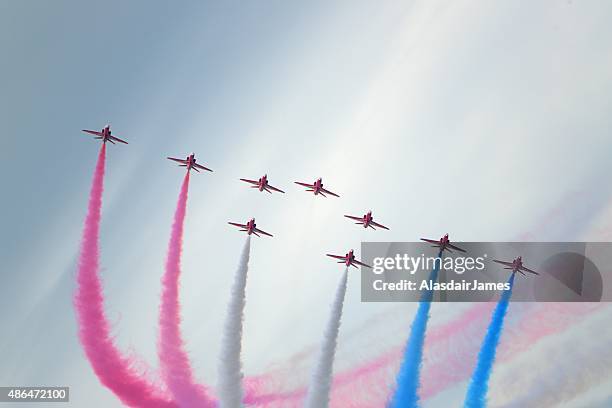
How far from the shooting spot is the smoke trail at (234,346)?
111 meters

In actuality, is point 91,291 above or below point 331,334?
above

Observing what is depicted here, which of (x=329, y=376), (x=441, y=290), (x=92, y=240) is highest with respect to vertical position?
(x=92, y=240)

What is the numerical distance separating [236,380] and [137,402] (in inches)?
580

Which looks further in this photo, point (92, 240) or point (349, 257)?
point (92, 240)

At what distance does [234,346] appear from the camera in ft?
368

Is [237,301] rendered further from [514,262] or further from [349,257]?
[514,262]

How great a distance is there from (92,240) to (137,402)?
75.6 ft

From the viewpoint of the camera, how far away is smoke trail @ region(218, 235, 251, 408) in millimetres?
111062

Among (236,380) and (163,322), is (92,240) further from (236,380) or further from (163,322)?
(236,380)

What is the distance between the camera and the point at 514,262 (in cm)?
11300

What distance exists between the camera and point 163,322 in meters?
114

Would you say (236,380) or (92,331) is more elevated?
(92,331)

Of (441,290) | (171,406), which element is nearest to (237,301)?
(171,406)

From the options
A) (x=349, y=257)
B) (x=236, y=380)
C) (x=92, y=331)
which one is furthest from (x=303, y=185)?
(x=92, y=331)
